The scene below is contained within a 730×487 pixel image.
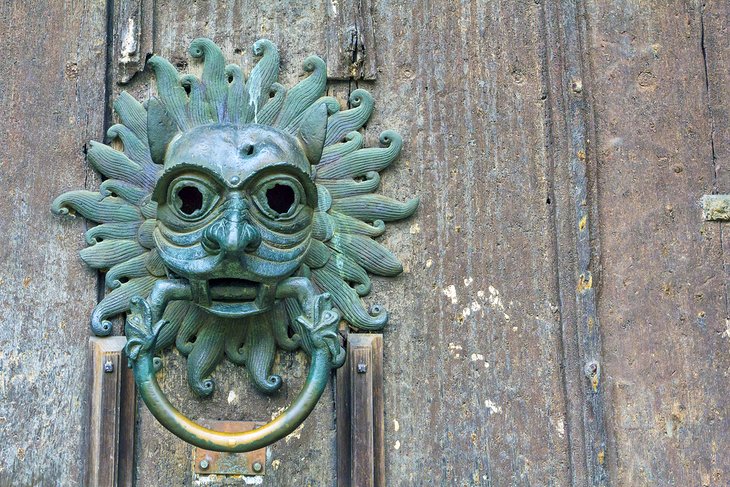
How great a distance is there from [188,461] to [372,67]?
2.02ft

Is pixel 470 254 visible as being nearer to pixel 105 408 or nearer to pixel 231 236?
pixel 231 236

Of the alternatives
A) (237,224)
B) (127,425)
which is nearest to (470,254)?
(237,224)

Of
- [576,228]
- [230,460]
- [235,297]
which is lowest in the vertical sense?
[230,460]

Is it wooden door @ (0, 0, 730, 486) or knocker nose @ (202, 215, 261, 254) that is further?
wooden door @ (0, 0, 730, 486)

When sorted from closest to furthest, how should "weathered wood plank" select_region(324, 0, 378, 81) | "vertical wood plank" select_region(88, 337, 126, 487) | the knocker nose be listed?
1. the knocker nose
2. "vertical wood plank" select_region(88, 337, 126, 487)
3. "weathered wood plank" select_region(324, 0, 378, 81)

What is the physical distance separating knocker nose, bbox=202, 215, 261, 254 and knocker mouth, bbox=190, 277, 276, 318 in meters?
0.08

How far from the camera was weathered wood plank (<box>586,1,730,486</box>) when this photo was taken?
1438mm

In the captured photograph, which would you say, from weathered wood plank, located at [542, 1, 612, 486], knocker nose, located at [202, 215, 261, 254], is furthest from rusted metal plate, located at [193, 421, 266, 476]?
weathered wood plank, located at [542, 1, 612, 486]

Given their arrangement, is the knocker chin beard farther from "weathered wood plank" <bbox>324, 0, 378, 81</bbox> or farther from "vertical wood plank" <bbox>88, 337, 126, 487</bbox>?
"weathered wood plank" <bbox>324, 0, 378, 81</bbox>

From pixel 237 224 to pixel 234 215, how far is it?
14mm

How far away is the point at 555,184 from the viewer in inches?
59.4

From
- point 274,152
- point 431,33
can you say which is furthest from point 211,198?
point 431,33

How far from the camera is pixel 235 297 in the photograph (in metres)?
1.36

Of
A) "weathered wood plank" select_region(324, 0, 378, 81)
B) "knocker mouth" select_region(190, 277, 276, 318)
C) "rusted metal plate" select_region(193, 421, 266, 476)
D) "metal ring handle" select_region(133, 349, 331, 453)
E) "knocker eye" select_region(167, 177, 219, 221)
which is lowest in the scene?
"rusted metal plate" select_region(193, 421, 266, 476)
